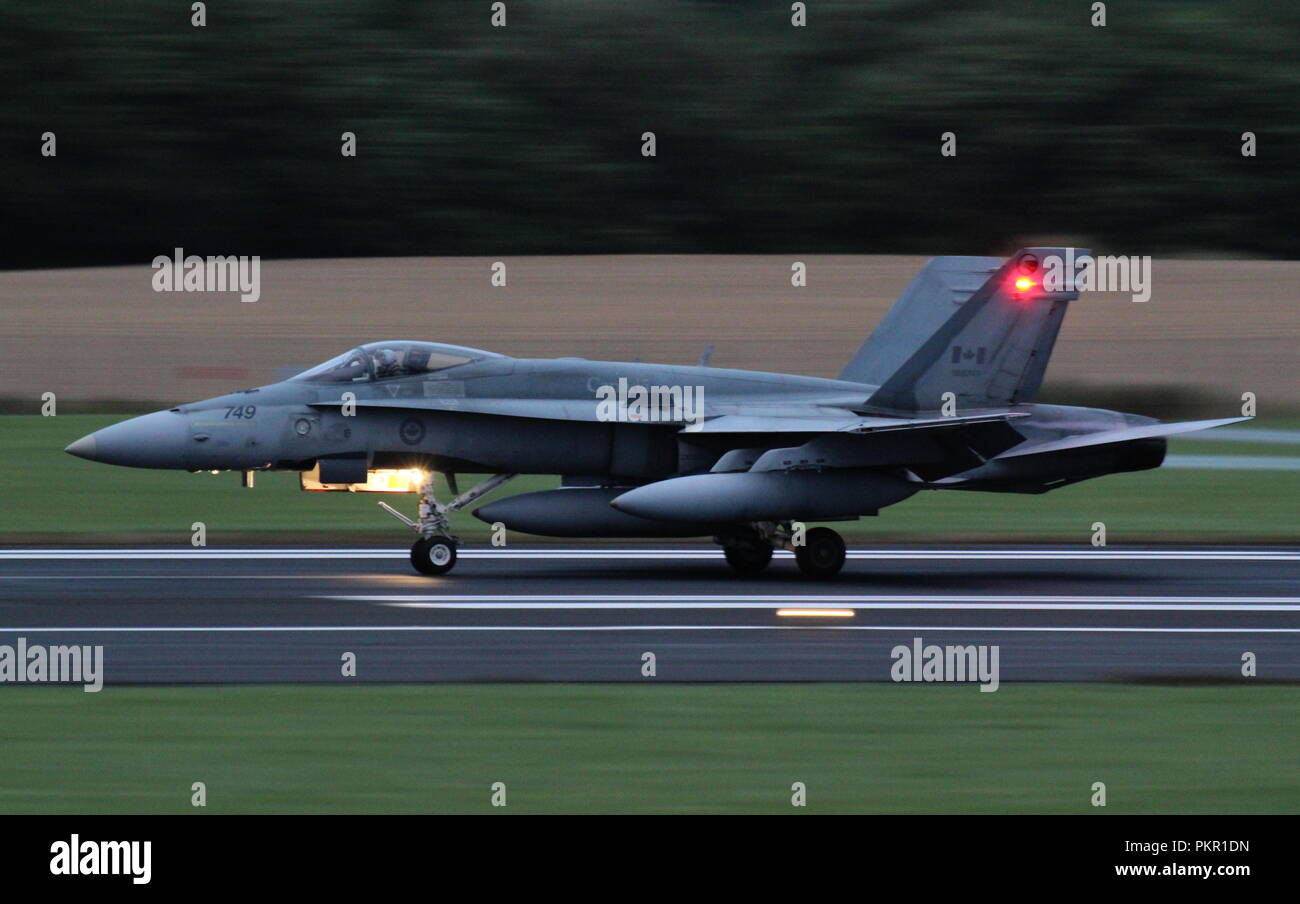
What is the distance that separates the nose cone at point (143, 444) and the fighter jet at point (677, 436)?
2 cm

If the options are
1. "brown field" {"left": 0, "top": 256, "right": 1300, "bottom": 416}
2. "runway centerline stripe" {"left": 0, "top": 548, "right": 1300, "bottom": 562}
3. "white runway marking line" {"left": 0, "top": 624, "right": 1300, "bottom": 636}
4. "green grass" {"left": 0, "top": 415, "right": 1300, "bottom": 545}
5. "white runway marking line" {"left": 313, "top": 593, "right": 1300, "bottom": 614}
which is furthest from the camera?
"brown field" {"left": 0, "top": 256, "right": 1300, "bottom": 416}

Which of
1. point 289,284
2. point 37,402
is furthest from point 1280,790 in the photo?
point 289,284

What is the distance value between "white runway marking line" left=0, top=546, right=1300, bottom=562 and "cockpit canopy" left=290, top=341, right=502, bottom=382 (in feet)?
8.99

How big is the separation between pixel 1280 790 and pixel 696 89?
4524 centimetres

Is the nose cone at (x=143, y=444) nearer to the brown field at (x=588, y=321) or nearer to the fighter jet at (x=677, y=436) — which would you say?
the fighter jet at (x=677, y=436)

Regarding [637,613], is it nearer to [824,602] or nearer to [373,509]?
[824,602]

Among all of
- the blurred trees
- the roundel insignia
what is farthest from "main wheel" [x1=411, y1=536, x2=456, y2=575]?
the blurred trees

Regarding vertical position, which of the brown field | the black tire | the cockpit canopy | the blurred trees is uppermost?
the blurred trees

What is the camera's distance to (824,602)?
16172 mm

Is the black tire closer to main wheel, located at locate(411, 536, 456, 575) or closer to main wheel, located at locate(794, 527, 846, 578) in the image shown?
main wheel, located at locate(794, 527, 846, 578)

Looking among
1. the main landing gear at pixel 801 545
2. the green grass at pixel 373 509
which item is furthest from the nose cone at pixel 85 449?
the main landing gear at pixel 801 545

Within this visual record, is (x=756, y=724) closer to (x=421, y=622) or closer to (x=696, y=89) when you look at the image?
(x=421, y=622)

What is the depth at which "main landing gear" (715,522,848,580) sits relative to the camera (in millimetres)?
18109

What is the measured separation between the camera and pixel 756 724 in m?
10.2
